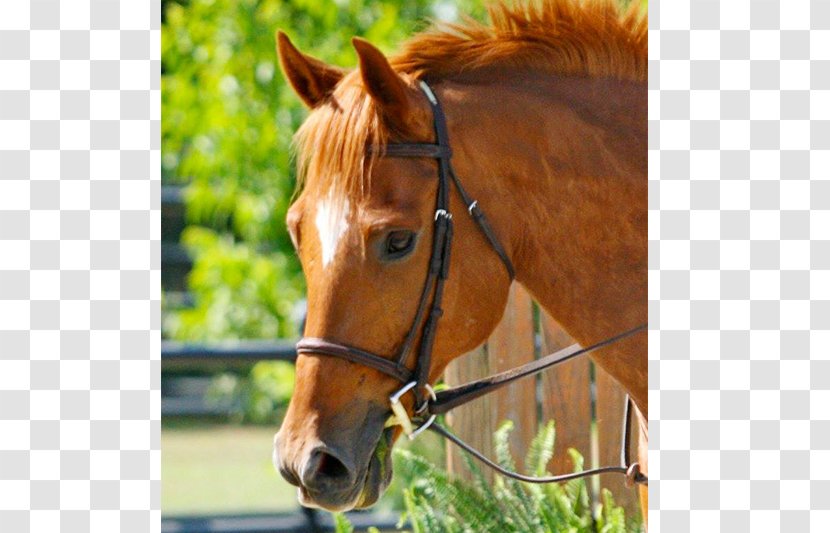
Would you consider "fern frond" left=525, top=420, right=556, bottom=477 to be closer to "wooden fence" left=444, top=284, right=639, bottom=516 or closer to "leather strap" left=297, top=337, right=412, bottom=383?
"wooden fence" left=444, top=284, right=639, bottom=516

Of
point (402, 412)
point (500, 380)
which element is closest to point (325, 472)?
point (402, 412)

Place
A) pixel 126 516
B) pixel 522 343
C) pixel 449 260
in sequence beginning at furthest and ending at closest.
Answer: pixel 522 343, pixel 449 260, pixel 126 516

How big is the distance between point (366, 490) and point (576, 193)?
2.95 ft

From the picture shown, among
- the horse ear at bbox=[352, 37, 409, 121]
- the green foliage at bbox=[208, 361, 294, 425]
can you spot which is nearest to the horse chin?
the horse ear at bbox=[352, 37, 409, 121]

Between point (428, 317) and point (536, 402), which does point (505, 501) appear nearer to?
point (536, 402)

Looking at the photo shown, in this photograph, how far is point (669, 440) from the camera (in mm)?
2076

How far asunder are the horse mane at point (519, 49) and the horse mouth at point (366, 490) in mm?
704

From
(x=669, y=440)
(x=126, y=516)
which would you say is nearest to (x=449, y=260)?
(x=669, y=440)

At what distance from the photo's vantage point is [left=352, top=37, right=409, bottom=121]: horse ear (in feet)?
8.46

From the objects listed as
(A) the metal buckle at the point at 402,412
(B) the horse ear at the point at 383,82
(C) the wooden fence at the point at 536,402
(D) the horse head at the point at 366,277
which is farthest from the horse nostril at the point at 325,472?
(C) the wooden fence at the point at 536,402

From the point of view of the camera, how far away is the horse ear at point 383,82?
8.46 feet

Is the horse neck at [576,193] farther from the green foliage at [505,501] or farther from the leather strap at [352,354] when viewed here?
the green foliage at [505,501]

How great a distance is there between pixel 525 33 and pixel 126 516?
5.16 feet

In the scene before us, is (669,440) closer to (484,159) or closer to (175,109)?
(484,159)
